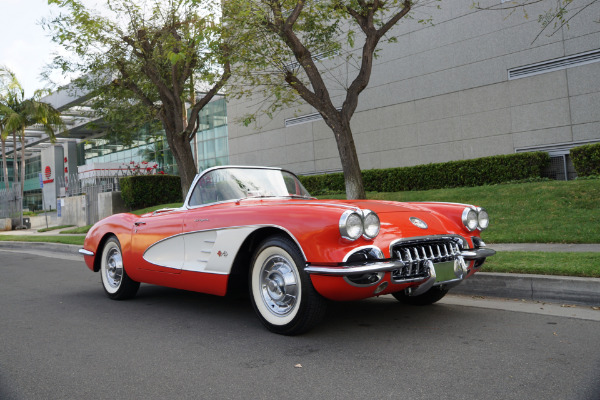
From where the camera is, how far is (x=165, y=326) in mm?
4410

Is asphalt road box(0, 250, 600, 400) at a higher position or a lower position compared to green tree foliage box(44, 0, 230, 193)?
lower

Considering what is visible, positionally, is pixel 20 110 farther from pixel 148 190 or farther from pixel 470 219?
pixel 470 219

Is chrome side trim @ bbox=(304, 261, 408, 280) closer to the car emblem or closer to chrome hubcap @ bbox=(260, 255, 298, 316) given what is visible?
chrome hubcap @ bbox=(260, 255, 298, 316)

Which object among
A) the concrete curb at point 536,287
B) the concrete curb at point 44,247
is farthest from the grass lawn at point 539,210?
the concrete curb at point 44,247

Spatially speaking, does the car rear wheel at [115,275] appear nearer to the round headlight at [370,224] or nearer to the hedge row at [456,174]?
the round headlight at [370,224]

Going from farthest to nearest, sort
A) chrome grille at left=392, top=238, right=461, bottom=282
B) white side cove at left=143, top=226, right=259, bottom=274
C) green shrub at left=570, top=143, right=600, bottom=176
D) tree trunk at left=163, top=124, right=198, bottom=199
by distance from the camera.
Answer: tree trunk at left=163, top=124, right=198, bottom=199
green shrub at left=570, top=143, right=600, bottom=176
white side cove at left=143, top=226, right=259, bottom=274
chrome grille at left=392, top=238, right=461, bottom=282

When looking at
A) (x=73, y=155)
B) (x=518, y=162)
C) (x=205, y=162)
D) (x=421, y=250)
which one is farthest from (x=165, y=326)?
(x=73, y=155)

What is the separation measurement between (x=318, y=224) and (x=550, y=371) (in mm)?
1722

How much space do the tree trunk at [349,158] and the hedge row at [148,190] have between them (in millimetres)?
13243

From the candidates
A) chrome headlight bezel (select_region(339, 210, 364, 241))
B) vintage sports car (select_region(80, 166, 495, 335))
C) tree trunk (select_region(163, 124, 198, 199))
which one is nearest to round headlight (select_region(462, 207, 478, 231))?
vintage sports car (select_region(80, 166, 495, 335))

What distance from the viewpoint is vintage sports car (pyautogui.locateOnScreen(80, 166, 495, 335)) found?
3555 mm

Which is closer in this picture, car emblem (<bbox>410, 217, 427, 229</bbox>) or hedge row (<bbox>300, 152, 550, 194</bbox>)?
car emblem (<bbox>410, 217, 427, 229</bbox>)

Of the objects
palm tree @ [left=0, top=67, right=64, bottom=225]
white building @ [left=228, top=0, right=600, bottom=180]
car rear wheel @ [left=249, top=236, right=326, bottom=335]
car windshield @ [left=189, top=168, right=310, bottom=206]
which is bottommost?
car rear wheel @ [left=249, top=236, right=326, bottom=335]

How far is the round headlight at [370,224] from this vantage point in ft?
11.8
